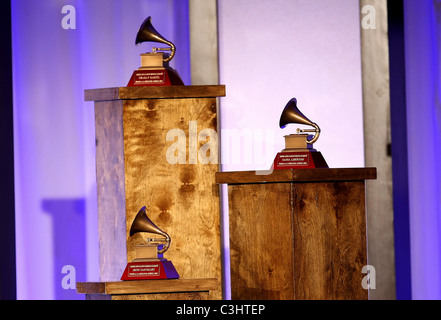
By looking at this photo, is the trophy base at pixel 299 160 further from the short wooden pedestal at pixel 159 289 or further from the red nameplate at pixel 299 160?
the short wooden pedestal at pixel 159 289

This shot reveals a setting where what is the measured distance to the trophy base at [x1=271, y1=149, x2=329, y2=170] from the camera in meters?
2.57

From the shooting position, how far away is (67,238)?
12.0ft

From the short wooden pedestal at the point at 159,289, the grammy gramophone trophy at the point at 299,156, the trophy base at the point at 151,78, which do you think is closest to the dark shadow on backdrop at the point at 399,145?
the grammy gramophone trophy at the point at 299,156

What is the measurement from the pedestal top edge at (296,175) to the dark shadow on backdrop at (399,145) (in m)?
1.31

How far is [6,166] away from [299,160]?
5.81 ft

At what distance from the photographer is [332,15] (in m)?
3.72

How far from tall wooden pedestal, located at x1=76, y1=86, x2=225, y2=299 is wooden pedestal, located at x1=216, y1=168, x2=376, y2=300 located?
373 millimetres

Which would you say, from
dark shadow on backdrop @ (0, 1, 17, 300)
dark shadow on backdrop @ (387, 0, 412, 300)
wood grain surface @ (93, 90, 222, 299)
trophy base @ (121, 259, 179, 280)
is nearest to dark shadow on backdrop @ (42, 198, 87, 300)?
dark shadow on backdrop @ (0, 1, 17, 300)

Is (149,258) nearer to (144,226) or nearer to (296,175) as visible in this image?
(144,226)

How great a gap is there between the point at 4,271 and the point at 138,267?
1370 mm

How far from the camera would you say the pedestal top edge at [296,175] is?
248 cm
